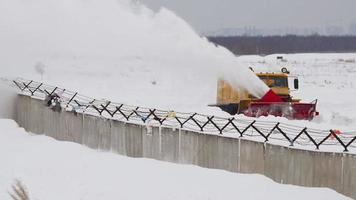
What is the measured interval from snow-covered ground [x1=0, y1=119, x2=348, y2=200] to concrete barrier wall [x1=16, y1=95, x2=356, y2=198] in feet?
0.83

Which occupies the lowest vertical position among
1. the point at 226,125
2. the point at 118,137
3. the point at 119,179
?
the point at 119,179

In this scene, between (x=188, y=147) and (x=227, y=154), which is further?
(x=188, y=147)

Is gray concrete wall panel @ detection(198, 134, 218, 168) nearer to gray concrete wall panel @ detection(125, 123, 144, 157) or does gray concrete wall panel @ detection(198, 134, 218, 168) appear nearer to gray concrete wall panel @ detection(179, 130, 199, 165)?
gray concrete wall panel @ detection(179, 130, 199, 165)

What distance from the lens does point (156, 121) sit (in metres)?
19.1

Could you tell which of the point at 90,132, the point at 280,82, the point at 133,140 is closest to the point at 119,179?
the point at 133,140

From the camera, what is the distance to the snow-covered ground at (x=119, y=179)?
1451cm

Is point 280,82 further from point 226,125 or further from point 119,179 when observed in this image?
point 119,179

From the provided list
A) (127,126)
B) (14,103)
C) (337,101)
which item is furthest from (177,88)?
(127,126)

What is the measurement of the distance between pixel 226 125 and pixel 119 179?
10.4 ft

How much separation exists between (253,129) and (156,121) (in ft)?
11.6

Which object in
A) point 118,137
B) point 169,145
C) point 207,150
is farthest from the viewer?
point 118,137

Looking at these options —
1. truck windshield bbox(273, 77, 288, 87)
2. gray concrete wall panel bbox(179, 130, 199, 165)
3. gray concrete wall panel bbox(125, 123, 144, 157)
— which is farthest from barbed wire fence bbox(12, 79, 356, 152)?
truck windshield bbox(273, 77, 288, 87)

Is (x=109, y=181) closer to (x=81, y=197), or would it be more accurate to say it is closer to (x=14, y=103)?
(x=81, y=197)

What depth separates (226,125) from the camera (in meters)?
16.9
